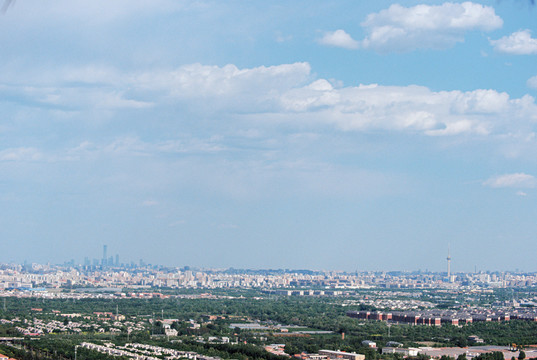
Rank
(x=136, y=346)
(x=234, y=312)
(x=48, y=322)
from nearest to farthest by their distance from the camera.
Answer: (x=136, y=346)
(x=48, y=322)
(x=234, y=312)

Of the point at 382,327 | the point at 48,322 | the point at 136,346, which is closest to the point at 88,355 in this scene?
the point at 136,346

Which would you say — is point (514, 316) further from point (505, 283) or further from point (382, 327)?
point (505, 283)

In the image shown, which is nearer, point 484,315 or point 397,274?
point 484,315

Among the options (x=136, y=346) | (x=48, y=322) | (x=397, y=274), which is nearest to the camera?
(x=136, y=346)

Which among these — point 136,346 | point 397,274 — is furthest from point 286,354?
point 397,274

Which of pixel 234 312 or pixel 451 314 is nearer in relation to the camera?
pixel 451 314

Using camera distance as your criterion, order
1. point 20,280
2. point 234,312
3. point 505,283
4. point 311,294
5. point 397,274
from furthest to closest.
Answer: point 397,274 → point 505,283 → point 20,280 → point 311,294 → point 234,312

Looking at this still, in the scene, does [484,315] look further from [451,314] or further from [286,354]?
[286,354]

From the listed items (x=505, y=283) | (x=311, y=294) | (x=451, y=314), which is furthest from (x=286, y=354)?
(x=505, y=283)
